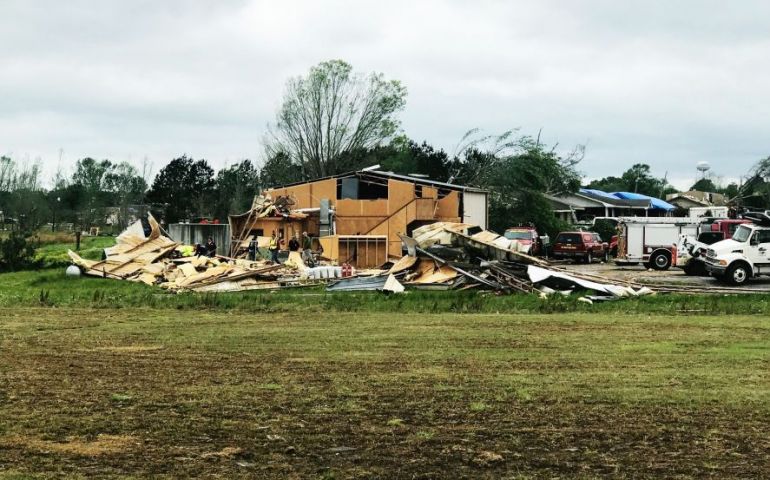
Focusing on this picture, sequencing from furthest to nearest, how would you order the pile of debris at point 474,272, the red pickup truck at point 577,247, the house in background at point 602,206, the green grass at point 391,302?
the house in background at point 602,206 < the red pickup truck at point 577,247 < the pile of debris at point 474,272 < the green grass at point 391,302

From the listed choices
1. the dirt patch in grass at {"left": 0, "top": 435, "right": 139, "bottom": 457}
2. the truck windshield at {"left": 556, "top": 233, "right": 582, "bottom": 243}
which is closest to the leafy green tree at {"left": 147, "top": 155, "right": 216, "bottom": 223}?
the truck windshield at {"left": 556, "top": 233, "right": 582, "bottom": 243}

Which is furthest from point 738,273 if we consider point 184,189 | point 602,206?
point 184,189

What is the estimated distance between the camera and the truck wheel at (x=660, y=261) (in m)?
42.1

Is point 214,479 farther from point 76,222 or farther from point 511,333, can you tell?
point 76,222

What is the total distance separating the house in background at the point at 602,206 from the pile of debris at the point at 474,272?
177 feet

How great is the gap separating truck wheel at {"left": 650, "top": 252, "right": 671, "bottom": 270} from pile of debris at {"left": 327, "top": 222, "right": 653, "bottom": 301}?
11592 mm

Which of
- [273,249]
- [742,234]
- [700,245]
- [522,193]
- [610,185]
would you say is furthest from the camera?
[610,185]

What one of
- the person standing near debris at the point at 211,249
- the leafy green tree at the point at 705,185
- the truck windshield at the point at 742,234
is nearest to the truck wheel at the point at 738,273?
the truck windshield at the point at 742,234

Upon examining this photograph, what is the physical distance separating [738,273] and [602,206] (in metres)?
60.1

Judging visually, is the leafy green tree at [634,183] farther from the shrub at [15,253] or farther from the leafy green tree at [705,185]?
the shrub at [15,253]

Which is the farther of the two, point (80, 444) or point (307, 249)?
point (307, 249)

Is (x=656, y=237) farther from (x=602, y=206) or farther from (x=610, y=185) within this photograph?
(x=610, y=185)

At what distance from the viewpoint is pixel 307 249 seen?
1614 inches

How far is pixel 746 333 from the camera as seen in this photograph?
59.1 ft
